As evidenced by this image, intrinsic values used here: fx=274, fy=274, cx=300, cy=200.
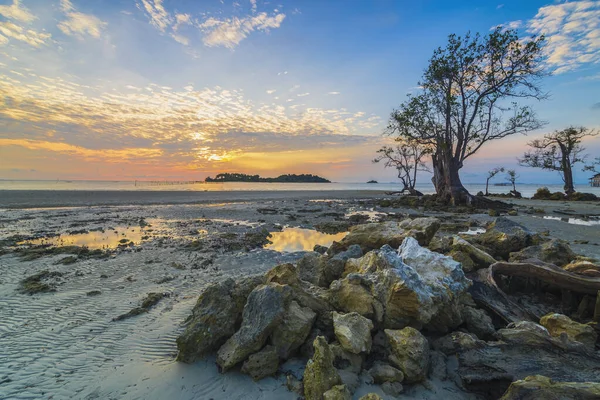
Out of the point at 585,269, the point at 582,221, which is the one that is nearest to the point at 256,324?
the point at 585,269

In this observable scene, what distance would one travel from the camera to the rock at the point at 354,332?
364 centimetres

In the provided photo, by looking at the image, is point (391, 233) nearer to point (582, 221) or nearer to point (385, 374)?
point (385, 374)

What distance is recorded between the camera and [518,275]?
5398mm

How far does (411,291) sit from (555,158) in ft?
185

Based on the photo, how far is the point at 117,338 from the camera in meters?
4.77

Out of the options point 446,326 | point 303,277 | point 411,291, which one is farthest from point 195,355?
point 446,326

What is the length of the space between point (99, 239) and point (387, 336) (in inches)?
529

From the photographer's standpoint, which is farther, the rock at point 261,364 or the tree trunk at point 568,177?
the tree trunk at point 568,177

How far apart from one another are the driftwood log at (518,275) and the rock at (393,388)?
2.44 meters

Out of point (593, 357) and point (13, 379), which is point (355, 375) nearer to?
point (593, 357)

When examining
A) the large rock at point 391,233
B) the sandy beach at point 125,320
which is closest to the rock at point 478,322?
the sandy beach at point 125,320

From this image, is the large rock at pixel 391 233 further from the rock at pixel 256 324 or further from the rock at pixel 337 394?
the rock at pixel 337 394

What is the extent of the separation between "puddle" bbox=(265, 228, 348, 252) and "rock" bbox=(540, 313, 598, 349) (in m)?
7.92

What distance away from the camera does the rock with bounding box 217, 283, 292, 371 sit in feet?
12.5
